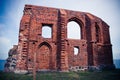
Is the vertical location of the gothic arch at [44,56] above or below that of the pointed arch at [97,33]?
below

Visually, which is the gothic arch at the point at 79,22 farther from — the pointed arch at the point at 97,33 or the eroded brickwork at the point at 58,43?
the pointed arch at the point at 97,33

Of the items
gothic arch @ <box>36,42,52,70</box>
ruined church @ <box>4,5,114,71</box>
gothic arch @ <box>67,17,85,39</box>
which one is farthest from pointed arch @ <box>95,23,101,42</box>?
gothic arch @ <box>36,42,52,70</box>

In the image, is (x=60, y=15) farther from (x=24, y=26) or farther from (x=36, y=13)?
(x=24, y=26)

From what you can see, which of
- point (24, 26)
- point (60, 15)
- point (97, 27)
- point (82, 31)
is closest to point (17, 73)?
point (24, 26)

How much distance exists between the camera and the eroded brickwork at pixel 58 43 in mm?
14766

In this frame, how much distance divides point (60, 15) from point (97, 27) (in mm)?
5470

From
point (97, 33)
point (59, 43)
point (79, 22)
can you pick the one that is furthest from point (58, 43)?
point (97, 33)

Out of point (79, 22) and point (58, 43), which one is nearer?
point (58, 43)

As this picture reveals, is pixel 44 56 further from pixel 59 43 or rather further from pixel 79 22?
pixel 79 22

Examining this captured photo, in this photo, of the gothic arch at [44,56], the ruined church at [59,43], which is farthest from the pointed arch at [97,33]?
the gothic arch at [44,56]

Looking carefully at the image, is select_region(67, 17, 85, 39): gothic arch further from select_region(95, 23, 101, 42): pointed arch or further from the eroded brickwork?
select_region(95, 23, 101, 42): pointed arch

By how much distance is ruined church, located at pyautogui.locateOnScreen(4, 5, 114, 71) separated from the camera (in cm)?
1477

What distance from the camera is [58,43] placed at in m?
15.8

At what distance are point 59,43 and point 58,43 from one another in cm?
17
